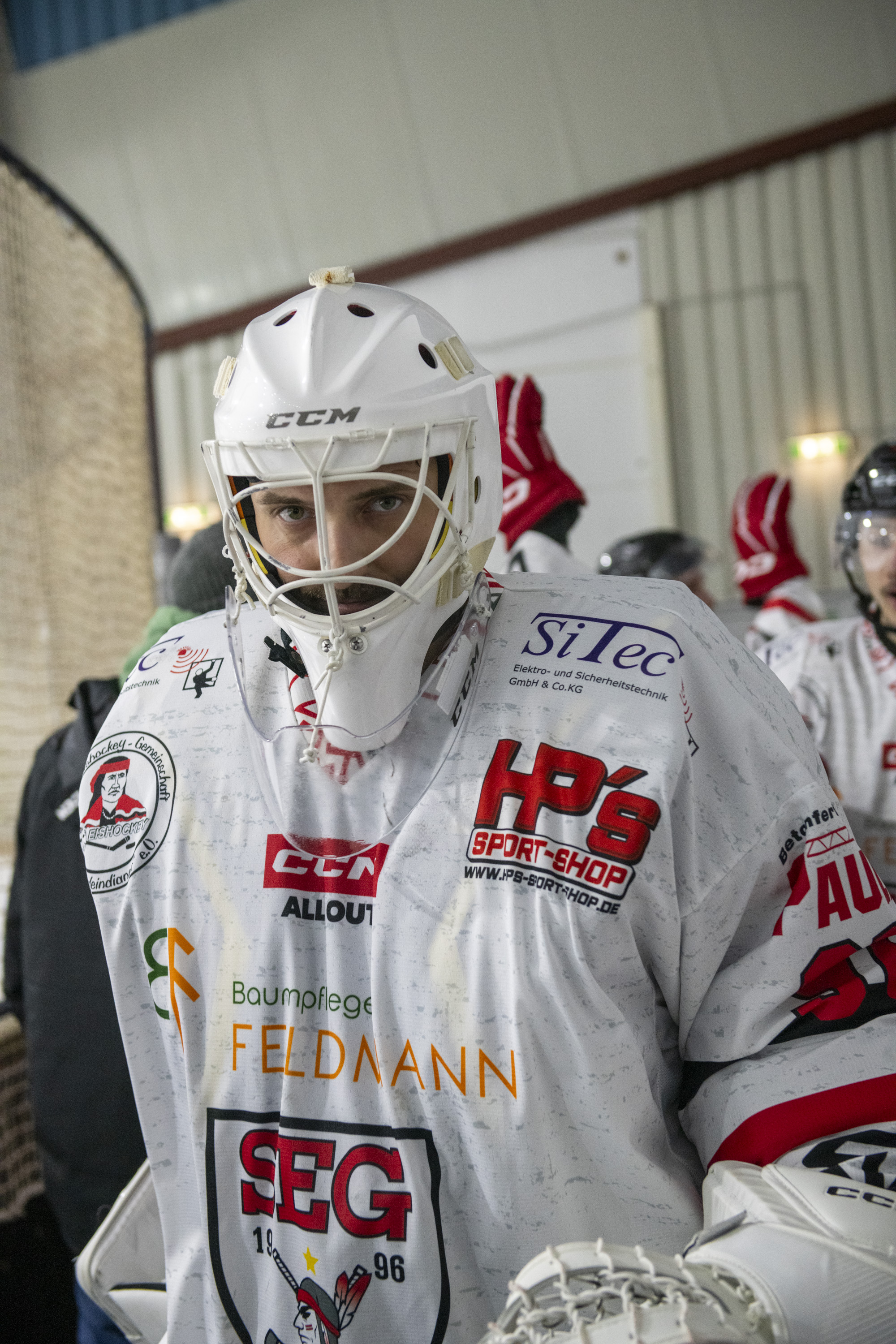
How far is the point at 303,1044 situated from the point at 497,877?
0.88 feet

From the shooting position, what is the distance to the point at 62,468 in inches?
147

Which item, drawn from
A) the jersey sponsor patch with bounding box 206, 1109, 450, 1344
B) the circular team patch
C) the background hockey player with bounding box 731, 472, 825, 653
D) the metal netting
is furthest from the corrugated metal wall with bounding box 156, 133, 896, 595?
the jersey sponsor patch with bounding box 206, 1109, 450, 1344

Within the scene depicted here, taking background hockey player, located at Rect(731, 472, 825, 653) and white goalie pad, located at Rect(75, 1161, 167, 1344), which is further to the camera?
background hockey player, located at Rect(731, 472, 825, 653)

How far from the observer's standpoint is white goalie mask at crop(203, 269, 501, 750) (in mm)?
1039

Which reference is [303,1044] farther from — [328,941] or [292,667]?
[292,667]

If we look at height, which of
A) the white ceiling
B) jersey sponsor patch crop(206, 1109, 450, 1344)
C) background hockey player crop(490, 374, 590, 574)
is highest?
the white ceiling

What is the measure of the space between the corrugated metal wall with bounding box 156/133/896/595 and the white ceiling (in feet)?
1.25

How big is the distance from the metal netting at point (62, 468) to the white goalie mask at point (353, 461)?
2.51 m

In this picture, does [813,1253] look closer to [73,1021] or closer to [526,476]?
[73,1021]

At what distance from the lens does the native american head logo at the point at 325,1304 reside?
107cm

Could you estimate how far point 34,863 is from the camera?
1801 millimetres

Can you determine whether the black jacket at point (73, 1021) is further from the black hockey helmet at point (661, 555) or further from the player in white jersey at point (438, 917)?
the black hockey helmet at point (661, 555)

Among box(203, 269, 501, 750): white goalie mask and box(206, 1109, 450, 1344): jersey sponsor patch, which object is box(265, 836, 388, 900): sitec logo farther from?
box(206, 1109, 450, 1344): jersey sponsor patch

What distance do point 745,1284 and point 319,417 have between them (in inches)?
32.3
